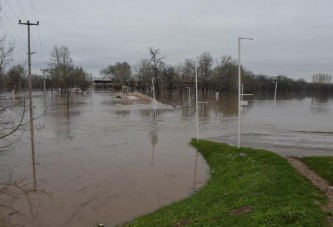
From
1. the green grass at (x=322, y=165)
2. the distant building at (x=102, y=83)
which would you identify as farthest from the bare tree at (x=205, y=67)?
the green grass at (x=322, y=165)

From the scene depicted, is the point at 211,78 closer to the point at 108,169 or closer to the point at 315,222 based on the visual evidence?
the point at 108,169

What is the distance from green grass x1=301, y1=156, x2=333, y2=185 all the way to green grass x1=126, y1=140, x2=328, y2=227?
0.84 m

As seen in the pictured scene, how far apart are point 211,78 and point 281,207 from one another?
95994 mm

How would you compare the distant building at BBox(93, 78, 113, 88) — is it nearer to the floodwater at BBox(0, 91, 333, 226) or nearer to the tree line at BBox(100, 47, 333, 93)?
the tree line at BBox(100, 47, 333, 93)

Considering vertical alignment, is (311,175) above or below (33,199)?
above

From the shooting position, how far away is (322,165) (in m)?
12.6

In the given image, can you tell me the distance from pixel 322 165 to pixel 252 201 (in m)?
4.80

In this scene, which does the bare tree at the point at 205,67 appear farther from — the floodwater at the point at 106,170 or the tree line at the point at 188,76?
the floodwater at the point at 106,170

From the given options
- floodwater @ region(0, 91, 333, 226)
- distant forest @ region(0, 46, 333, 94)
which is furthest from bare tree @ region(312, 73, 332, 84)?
floodwater @ region(0, 91, 333, 226)

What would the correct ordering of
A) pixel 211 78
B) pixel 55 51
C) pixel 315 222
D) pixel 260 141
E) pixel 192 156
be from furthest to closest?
pixel 211 78
pixel 55 51
pixel 260 141
pixel 192 156
pixel 315 222

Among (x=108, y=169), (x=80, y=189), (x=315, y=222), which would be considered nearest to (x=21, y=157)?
(x=108, y=169)

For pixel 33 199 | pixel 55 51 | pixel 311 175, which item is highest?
pixel 55 51

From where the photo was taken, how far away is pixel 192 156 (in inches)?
697

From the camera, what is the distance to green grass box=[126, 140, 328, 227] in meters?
7.35
